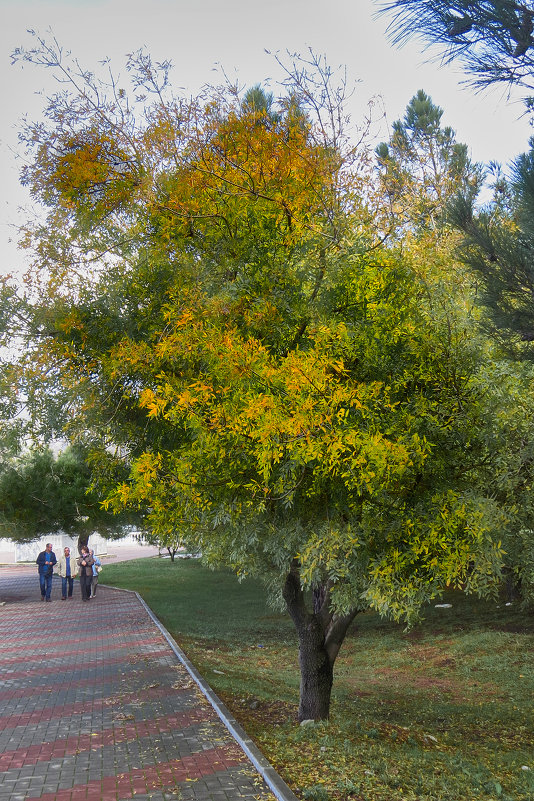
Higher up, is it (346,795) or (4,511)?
(4,511)

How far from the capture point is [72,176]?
870 cm

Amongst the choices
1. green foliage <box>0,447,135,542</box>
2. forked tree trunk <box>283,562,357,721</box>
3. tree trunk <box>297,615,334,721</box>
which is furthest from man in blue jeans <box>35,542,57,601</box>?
tree trunk <box>297,615,334,721</box>

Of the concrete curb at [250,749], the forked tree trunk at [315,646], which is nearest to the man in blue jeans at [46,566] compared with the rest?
the concrete curb at [250,749]

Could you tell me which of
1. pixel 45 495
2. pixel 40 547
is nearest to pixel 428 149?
pixel 45 495

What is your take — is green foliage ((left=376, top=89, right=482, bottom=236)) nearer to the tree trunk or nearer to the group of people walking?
the tree trunk

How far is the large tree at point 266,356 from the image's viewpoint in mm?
6680

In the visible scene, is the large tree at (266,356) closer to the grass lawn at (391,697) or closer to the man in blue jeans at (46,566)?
the grass lawn at (391,697)

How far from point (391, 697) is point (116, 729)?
5.75 m

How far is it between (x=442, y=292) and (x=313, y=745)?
15.7 ft

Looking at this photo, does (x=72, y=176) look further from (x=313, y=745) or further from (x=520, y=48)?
(x=313, y=745)

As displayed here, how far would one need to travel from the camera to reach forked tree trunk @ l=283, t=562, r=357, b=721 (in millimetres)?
9359

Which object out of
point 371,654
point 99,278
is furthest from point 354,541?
point 371,654

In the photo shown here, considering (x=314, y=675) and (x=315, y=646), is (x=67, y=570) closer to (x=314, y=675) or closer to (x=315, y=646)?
(x=315, y=646)

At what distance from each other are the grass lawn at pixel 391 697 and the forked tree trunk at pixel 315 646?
29cm
